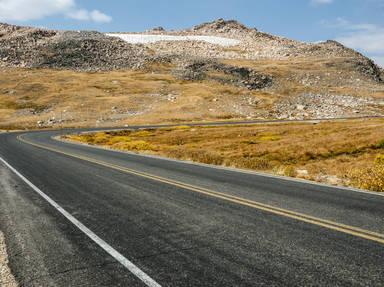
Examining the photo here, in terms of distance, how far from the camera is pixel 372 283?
16.6ft

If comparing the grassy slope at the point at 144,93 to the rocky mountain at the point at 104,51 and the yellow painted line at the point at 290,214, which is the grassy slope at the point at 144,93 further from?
the yellow painted line at the point at 290,214

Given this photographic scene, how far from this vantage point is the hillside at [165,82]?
84562 millimetres

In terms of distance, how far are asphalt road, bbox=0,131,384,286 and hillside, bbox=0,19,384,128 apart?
66891mm

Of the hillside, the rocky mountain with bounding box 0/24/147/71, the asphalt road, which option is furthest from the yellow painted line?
the rocky mountain with bounding box 0/24/147/71

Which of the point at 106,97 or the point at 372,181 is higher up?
the point at 106,97

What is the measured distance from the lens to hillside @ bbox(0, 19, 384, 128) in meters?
84.6

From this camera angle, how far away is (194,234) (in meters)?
7.29

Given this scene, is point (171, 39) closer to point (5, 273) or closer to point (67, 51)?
point (67, 51)

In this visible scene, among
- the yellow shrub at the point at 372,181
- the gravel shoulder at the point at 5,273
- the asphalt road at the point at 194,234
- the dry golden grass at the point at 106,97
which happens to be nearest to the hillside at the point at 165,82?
the dry golden grass at the point at 106,97

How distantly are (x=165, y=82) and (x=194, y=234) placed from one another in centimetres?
10113

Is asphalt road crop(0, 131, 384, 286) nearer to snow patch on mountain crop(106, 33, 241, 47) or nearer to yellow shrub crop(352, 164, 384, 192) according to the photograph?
yellow shrub crop(352, 164, 384, 192)

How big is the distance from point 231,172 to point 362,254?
10.8m

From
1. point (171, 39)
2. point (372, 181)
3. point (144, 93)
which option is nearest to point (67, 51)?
Answer: point (144, 93)

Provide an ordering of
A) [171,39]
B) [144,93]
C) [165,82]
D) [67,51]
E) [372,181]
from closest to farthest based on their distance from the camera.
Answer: [372,181], [144,93], [165,82], [67,51], [171,39]
